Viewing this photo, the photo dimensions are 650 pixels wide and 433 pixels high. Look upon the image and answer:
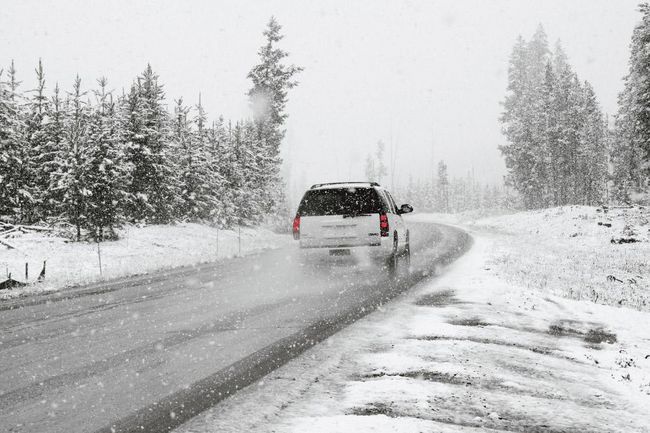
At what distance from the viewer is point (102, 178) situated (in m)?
A: 21.0

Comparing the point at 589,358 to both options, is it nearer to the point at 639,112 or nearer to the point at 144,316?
the point at 144,316

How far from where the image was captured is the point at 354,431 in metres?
3.34

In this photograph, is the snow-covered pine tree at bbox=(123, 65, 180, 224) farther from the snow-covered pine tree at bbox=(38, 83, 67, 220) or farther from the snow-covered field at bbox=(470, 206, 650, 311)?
the snow-covered field at bbox=(470, 206, 650, 311)

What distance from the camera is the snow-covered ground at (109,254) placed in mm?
13188

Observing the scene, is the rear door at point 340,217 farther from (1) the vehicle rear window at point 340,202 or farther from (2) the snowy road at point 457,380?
(2) the snowy road at point 457,380

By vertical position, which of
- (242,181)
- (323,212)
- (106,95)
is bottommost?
(323,212)

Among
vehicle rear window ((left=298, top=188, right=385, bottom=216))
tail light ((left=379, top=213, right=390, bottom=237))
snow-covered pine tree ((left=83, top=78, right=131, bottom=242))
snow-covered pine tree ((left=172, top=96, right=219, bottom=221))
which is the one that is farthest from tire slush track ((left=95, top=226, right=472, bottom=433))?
snow-covered pine tree ((left=172, top=96, right=219, bottom=221))

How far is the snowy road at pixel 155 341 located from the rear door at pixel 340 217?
37.5 inches

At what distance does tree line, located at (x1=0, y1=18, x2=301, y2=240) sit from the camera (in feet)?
69.6

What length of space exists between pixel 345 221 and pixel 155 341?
668 centimetres

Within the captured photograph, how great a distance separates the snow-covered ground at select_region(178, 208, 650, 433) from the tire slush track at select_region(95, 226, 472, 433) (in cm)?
15

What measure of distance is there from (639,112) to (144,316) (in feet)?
114

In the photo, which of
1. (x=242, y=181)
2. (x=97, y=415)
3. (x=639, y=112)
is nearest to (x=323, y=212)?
(x=97, y=415)

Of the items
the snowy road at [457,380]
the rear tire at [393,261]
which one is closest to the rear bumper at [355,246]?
the rear tire at [393,261]
